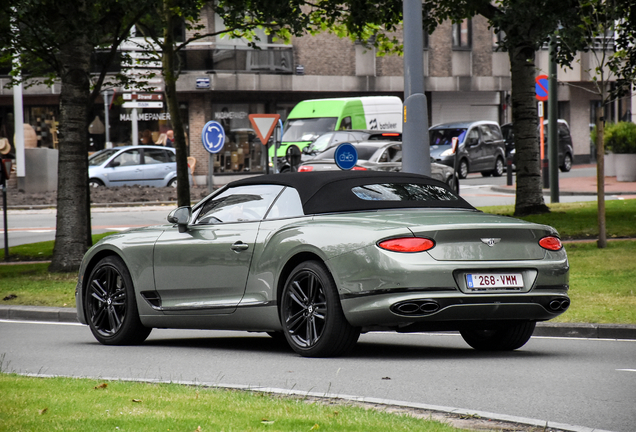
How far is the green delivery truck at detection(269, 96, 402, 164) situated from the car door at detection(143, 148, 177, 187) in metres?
3.51

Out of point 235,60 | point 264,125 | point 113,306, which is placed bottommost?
point 113,306

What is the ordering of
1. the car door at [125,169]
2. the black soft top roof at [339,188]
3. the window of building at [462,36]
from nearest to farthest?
the black soft top roof at [339,188]
the car door at [125,169]
the window of building at [462,36]

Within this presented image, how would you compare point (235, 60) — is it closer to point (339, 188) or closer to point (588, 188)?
point (588, 188)

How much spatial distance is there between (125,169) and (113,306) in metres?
27.2

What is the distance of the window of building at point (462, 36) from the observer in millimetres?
53875

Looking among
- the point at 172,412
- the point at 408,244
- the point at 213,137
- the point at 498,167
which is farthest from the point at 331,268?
the point at 498,167

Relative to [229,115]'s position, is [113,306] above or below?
below

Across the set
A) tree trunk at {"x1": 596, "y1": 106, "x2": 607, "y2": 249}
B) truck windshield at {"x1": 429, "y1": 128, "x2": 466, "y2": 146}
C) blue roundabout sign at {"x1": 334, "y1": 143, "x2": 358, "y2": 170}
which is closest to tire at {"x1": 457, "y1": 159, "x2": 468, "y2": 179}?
truck windshield at {"x1": 429, "y1": 128, "x2": 466, "y2": 146}

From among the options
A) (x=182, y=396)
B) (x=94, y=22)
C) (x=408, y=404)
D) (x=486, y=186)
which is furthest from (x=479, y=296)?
(x=486, y=186)

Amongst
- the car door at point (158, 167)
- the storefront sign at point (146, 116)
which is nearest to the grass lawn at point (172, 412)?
the car door at point (158, 167)

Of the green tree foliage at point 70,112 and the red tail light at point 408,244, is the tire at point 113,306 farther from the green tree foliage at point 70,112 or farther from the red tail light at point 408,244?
the green tree foliage at point 70,112

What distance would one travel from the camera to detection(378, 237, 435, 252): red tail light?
7691mm

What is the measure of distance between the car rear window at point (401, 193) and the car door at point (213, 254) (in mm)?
706

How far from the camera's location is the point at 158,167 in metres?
37.1
